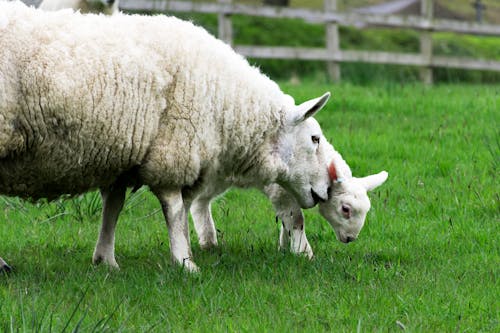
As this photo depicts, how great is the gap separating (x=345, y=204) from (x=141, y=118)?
59.9 inches

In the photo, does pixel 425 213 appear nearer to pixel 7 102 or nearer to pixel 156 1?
pixel 7 102

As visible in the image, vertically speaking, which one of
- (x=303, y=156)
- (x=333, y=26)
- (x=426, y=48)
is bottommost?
(x=426, y=48)

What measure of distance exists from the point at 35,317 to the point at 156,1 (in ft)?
33.1

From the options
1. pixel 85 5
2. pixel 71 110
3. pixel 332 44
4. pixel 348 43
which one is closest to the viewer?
pixel 71 110

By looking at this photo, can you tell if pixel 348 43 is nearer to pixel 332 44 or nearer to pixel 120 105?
pixel 332 44

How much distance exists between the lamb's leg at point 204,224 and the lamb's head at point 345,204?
2.51 feet

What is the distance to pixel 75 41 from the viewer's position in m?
5.23

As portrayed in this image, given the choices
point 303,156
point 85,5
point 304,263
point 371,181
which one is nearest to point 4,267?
point 304,263

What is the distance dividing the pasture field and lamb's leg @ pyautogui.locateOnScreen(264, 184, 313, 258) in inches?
5.7

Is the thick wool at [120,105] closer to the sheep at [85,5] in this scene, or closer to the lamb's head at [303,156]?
the lamb's head at [303,156]

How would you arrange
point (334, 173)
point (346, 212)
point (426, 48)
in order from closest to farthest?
point (334, 173)
point (346, 212)
point (426, 48)

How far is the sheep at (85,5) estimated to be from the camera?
727 centimetres

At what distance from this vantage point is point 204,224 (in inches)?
255

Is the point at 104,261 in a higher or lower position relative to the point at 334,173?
lower
